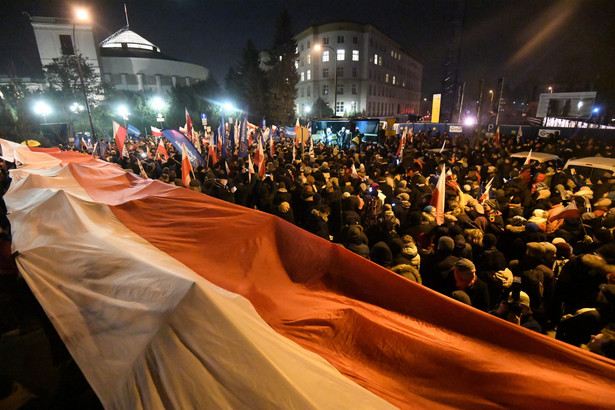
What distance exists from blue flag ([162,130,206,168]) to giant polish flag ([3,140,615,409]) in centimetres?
587

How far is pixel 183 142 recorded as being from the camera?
9.09 metres

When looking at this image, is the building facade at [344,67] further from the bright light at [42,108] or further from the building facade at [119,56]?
the bright light at [42,108]

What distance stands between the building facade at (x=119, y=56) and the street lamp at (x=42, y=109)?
1070 centimetres

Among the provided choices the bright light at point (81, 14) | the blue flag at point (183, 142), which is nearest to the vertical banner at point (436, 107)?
the blue flag at point (183, 142)

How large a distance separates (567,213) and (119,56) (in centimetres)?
7334

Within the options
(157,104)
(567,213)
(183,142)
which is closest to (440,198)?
(567,213)

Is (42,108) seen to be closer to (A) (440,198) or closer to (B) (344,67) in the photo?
(A) (440,198)

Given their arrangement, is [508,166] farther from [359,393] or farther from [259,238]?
[359,393]

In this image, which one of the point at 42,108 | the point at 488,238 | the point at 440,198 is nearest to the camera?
the point at 488,238

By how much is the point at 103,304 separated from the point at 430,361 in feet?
8.38

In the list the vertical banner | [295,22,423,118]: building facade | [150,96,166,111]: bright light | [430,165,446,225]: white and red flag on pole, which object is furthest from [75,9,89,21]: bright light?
[295,22,423,118]: building facade

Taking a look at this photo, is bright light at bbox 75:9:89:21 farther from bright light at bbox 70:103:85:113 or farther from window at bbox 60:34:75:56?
window at bbox 60:34:75:56

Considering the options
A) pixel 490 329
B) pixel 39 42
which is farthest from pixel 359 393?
pixel 39 42

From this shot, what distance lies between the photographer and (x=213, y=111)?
43281mm
